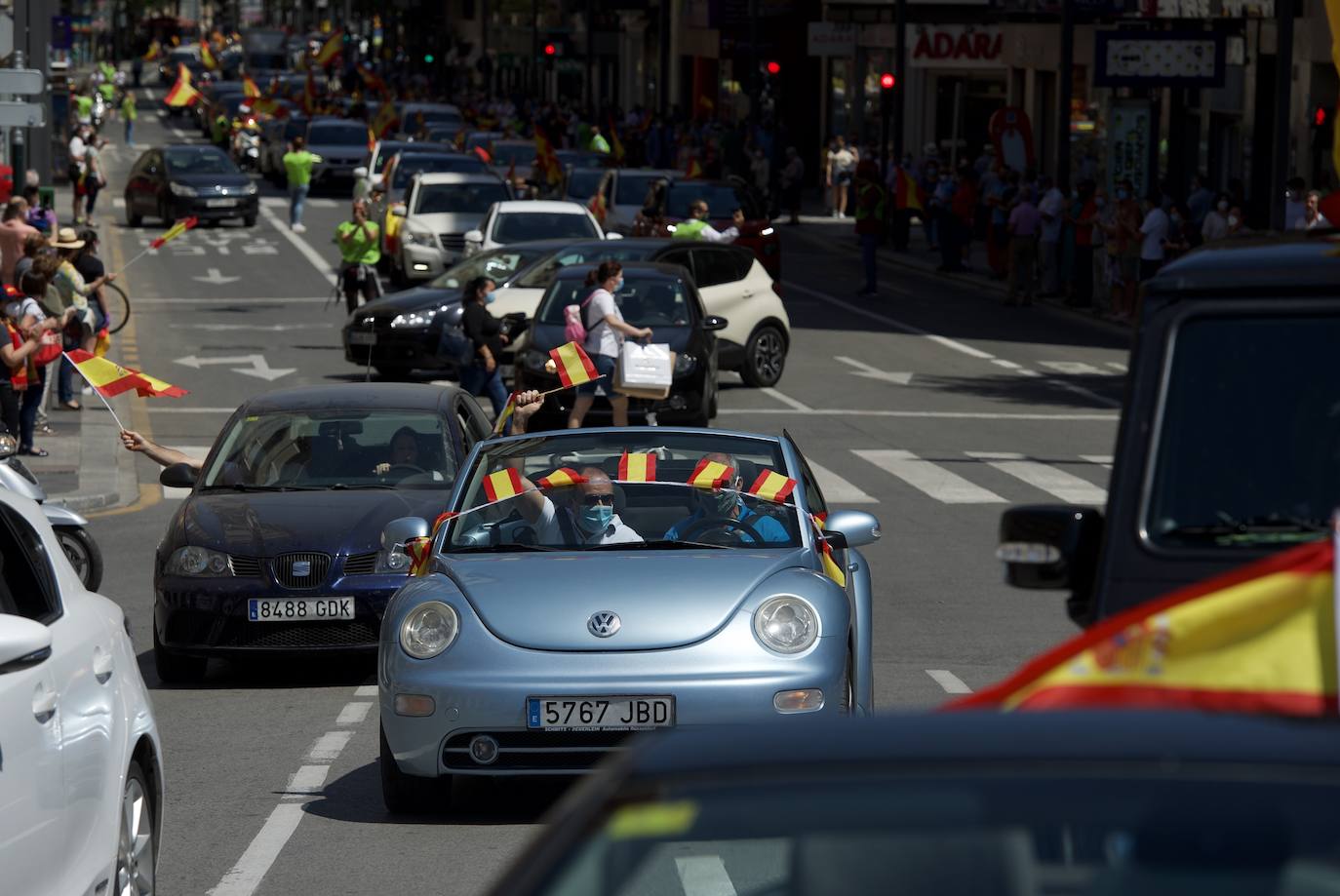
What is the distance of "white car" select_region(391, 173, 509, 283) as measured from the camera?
34531mm

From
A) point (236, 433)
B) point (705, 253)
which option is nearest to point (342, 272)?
point (705, 253)

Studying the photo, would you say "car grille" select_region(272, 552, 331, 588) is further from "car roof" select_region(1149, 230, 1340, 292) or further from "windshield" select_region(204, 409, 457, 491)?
"car roof" select_region(1149, 230, 1340, 292)

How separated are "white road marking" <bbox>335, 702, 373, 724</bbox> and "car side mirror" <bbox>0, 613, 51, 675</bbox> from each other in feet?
17.3

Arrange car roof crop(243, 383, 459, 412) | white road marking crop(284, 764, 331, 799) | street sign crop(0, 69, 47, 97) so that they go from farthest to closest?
1. street sign crop(0, 69, 47, 97)
2. car roof crop(243, 383, 459, 412)
3. white road marking crop(284, 764, 331, 799)

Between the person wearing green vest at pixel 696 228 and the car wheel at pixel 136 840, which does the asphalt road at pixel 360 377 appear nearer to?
the car wheel at pixel 136 840

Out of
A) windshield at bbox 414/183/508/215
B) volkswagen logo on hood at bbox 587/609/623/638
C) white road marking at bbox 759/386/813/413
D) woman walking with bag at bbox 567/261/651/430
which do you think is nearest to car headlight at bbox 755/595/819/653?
volkswagen logo on hood at bbox 587/609/623/638

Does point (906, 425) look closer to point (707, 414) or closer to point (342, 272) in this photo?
point (707, 414)

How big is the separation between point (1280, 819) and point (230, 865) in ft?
19.3

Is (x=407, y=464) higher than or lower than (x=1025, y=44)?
lower

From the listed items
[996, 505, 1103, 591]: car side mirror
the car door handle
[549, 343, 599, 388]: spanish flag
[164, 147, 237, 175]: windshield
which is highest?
[996, 505, 1103, 591]: car side mirror

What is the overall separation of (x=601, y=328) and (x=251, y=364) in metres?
8.06

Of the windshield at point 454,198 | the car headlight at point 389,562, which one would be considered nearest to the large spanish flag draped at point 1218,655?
the car headlight at point 389,562

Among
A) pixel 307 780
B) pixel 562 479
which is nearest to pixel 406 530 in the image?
pixel 562 479

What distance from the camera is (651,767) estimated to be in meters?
2.83
